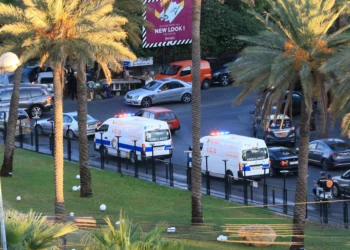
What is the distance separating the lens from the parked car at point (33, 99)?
46353mm

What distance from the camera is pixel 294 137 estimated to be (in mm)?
40219

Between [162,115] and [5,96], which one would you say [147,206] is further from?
[5,96]

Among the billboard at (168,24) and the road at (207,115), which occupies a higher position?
the billboard at (168,24)

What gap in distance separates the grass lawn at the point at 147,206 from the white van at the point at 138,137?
2833mm

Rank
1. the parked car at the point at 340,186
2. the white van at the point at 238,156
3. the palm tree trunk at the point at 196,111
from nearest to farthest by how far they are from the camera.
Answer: the palm tree trunk at the point at 196,111 < the parked car at the point at 340,186 < the white van at the point at 238,156

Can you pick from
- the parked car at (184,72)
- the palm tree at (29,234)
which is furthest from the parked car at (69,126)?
the palm tree at (29,234)

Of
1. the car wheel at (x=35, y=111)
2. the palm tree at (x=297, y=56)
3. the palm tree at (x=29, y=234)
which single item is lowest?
the car wheel at (x=35, y=111)

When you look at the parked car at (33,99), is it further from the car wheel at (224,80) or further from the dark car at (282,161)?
the dark car at (282,161)

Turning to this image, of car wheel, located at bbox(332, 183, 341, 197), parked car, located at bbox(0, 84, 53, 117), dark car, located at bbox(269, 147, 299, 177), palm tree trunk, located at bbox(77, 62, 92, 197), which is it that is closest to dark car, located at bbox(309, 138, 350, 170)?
dark car, located at bbox(269, 147, 299, 177)

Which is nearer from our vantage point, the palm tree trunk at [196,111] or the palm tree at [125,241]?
the palm tree at [125,241]

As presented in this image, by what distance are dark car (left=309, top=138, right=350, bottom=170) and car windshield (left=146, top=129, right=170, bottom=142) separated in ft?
22.3

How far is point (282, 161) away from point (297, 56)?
12.3 m

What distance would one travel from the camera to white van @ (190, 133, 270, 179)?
107 ft

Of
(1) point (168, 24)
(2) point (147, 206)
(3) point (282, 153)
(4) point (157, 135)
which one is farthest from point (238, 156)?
(1) point (168, 24)
